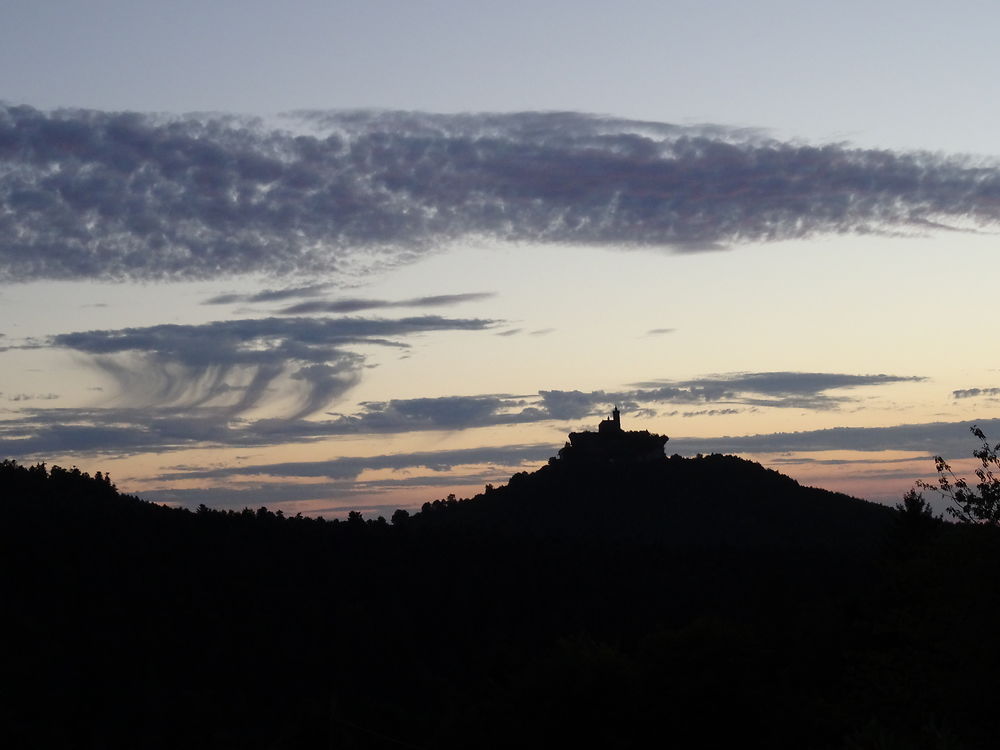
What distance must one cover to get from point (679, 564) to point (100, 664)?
66444 mm

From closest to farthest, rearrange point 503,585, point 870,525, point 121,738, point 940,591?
point 940,591
point 121,738
point 503,585
point 870,525

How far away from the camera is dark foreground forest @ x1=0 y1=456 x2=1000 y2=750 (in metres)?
46.1

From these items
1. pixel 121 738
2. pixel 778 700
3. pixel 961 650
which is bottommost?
pixel 121 738

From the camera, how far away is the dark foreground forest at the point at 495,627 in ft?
151

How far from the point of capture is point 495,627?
132625 mm

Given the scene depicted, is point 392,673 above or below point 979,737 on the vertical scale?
below

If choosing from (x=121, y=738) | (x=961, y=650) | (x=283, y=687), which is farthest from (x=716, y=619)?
(x=283, y=687)

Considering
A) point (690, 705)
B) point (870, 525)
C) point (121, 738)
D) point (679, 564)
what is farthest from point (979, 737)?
point (870, 525)

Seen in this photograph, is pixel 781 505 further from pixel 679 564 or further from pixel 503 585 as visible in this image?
pixel 503 585

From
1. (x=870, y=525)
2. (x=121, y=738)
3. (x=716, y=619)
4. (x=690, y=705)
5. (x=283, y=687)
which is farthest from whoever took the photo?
(x=870, y=525)

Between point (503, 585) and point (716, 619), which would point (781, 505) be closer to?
point (503, 585)

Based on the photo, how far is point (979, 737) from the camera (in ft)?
108

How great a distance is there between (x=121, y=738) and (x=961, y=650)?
7196 cm

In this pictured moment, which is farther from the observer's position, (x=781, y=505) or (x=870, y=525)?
(x=781, y=505)
